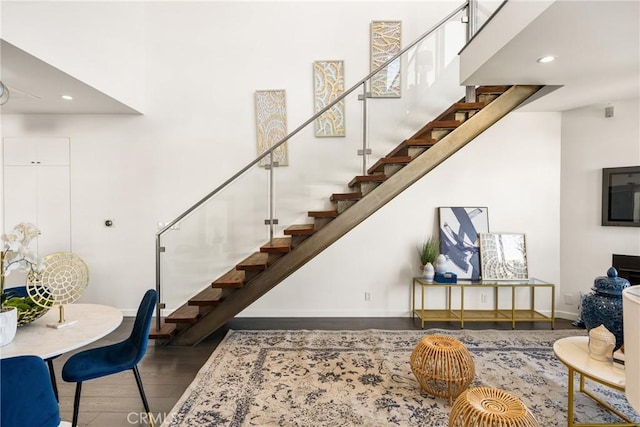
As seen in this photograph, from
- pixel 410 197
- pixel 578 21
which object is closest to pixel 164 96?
pixel 410 197

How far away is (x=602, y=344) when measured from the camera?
210 centimetres

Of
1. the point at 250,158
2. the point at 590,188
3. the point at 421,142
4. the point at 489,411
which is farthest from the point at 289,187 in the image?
the point at 590,188

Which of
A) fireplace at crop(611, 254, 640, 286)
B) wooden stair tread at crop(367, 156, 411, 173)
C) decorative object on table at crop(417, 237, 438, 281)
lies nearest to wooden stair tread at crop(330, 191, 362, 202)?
wooden stair tread at crop(367, 156, 411, 173)

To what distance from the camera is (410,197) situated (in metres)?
4.42

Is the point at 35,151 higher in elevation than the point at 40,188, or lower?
higher

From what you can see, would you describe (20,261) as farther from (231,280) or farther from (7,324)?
(231,280)

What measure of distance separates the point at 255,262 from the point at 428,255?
2258 mm

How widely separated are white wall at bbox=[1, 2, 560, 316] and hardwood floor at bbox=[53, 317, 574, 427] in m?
0.27

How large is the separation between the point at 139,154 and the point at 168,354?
2.69m

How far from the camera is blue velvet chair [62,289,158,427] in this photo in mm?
1975

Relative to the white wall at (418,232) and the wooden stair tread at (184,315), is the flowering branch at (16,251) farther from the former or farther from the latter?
the white wall at (418,232)

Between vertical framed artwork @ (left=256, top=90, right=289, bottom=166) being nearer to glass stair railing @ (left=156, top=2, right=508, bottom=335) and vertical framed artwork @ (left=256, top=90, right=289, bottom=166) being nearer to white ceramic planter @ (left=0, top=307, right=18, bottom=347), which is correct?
glass stair railing @ (left=156, top=2, right=508, bottom=335)

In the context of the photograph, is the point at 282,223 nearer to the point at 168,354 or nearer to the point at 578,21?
the point at 168,354

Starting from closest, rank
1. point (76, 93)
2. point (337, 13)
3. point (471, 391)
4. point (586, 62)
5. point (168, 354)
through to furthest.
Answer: point (471, 391) → point (586, 62) → point (168, 354) → point (76, 93) → point (337, 13)
